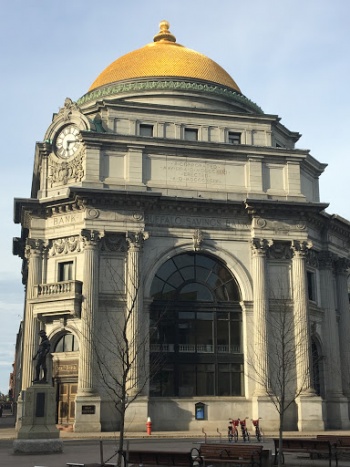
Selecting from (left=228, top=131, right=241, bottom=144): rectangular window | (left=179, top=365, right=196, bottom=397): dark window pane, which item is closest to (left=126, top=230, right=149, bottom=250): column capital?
(left=179, top=365, right=196, bottom=397): dark window pane

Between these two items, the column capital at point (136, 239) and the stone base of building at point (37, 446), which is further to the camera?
the column capital at point (136, 239)

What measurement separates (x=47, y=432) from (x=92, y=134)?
74.8 feet

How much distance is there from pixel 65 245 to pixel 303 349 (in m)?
17.8

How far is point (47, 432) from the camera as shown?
89.1ft

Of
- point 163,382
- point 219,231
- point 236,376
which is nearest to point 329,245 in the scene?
point 219,231

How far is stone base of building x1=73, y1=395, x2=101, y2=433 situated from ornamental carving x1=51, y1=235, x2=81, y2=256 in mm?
10182

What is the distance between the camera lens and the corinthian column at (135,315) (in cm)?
3972

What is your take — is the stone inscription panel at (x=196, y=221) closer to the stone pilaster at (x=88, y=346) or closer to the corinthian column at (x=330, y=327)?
the stone pilaster at (x=88, y=346)

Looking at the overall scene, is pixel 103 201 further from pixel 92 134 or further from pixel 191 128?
pixel 191 128

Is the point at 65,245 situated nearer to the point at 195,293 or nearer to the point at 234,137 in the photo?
the point at 195,293

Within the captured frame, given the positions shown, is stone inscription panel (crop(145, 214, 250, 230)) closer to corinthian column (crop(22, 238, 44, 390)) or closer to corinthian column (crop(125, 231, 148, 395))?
corinthian column (crop(125, 231, 148, 395))

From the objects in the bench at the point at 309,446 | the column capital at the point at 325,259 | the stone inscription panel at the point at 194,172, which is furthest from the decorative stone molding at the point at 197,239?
the bench at the point at 309,446

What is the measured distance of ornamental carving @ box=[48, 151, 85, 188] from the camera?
4509cm

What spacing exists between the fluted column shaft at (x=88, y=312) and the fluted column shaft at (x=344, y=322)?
19.6 metres
